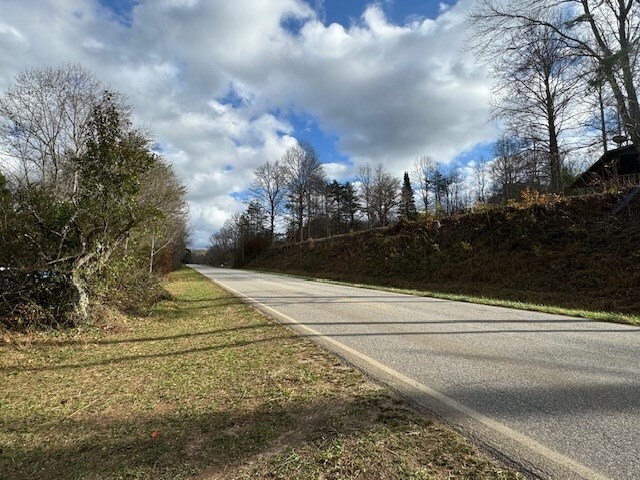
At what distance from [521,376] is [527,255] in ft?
51.7

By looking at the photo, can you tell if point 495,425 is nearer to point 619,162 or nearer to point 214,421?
point 214,421

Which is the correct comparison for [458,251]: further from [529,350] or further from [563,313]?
[529,350]

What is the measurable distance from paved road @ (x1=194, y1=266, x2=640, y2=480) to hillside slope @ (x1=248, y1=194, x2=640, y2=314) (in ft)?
22.6

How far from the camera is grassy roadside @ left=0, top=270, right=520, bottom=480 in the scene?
2.97 metres

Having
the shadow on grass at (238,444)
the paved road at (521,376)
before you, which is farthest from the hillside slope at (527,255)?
the shadow on grass at (238,444)

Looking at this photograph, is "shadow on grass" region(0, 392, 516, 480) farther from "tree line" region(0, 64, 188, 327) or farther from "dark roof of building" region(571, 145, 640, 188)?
"dark roof of building" region(571, 145, 640, 188)

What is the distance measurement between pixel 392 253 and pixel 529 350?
21.4 metres

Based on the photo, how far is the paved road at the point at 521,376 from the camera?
2.98m

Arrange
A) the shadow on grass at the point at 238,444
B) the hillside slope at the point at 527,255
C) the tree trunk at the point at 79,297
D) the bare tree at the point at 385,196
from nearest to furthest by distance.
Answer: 1. the shadow on grass at the point at 238,444
2. the tree trunk at the point at 79,297
3. the hillside slope at the point at 527,255
4. the bare tree at the point at 385,196

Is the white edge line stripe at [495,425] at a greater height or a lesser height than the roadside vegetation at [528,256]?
lesser

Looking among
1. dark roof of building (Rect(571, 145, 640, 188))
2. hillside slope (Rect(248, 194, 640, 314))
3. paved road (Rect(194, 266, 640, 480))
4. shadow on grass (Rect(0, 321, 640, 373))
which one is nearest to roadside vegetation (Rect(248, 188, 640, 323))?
hillside slope (Rect(248, 194, 640, 314))

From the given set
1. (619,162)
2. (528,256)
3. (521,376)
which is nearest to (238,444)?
(521,376)

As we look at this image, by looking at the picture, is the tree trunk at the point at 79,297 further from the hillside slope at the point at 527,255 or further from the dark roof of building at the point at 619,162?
the dark roof of building at the point at 619,162

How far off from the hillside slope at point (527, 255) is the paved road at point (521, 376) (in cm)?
689
